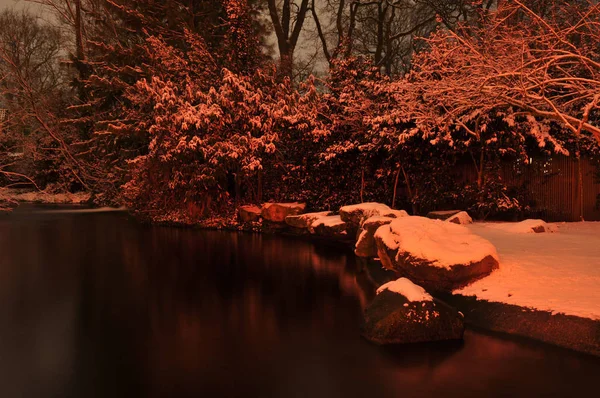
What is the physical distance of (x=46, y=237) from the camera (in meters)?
16.5

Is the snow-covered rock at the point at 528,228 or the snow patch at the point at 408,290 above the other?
the snow-covered rock at the point at 528,228

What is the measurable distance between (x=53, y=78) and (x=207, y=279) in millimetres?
32957

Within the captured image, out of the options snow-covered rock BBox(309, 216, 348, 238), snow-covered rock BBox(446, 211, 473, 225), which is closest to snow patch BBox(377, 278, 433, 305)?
snow-covered rock BBox(446, 211, 473, 225)

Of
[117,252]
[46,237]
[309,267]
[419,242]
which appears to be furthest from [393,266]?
[46,237]

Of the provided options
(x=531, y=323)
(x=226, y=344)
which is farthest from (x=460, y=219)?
(x=226, y=344)

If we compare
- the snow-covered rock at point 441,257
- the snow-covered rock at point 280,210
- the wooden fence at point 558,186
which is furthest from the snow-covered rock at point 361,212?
the snow-covered rock at point 441,257

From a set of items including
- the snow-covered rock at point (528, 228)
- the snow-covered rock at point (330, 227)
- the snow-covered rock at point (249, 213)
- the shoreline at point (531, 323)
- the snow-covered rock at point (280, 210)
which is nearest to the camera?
the shoreline at point (531, 323)

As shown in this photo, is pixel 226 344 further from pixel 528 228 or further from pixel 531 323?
pixel 528 228

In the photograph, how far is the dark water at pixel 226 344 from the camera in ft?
15.6

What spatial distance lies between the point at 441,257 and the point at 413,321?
5.52 ft

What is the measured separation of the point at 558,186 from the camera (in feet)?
46.0

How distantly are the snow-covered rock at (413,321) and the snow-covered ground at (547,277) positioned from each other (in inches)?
40.7

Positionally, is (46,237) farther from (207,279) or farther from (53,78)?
(53,78)

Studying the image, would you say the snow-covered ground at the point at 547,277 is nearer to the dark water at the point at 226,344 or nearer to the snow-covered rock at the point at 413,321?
the dark water at the point at 226,344
